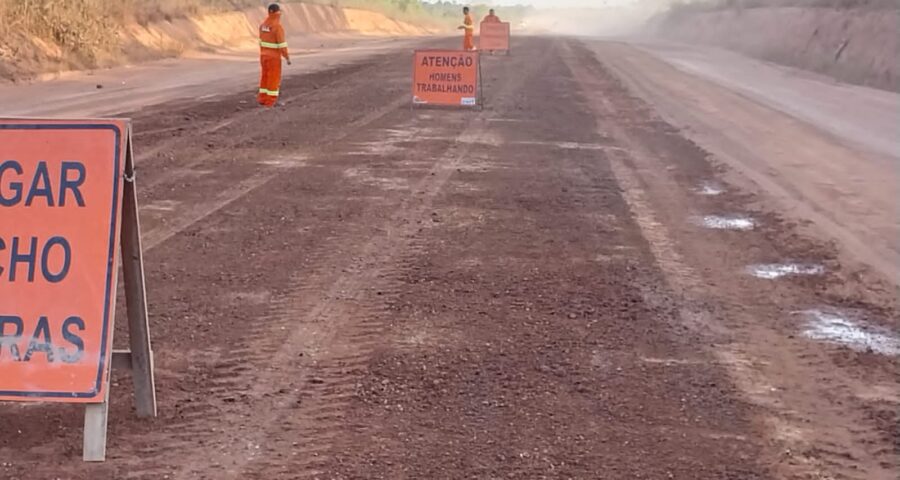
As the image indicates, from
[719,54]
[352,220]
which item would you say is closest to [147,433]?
[352,220]

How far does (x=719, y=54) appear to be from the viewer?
41688mm

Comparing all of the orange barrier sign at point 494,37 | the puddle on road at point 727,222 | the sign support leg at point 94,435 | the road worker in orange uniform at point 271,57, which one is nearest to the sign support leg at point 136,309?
the sign support leg at point 94,435

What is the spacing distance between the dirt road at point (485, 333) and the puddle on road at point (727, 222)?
0.05m

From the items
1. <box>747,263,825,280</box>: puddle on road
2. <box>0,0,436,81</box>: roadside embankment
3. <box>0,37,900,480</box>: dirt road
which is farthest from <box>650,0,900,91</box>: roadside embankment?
<box>747,263,825,280</box>: puddle on road

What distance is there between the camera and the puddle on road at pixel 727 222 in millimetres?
8883

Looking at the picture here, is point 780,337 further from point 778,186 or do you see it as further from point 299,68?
point 299,68

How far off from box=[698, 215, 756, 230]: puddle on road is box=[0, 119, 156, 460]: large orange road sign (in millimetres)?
5850

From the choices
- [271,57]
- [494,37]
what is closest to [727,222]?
[271,57]

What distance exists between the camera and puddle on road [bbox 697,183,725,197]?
10.4m

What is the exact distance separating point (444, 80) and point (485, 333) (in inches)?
498

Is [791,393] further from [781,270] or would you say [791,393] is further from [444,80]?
[444,80]

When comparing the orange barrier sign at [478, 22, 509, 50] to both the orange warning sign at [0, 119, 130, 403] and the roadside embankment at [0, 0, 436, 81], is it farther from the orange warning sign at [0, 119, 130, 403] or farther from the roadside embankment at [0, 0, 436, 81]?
the orange warning sign at [0, 119, 130, 403]

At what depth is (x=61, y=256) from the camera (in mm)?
4215

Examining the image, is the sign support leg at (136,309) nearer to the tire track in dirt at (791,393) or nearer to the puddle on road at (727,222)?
the tire track in dirt at (791,393)
